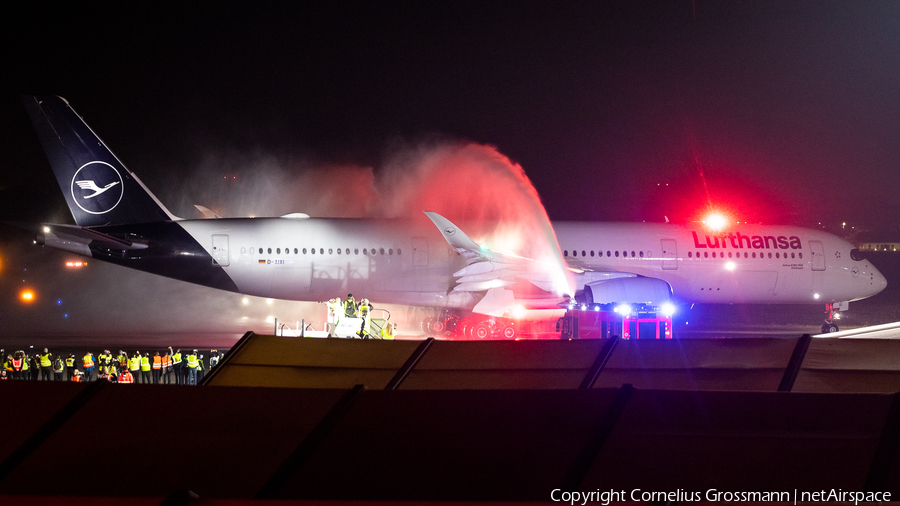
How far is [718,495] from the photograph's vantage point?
2568 mm

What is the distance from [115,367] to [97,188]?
8.92 meters

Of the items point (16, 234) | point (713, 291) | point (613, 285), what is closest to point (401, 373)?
point (613, 285)

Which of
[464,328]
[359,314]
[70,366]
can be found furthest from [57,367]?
[464,328]

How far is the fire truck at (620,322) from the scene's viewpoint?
1546 centimetres

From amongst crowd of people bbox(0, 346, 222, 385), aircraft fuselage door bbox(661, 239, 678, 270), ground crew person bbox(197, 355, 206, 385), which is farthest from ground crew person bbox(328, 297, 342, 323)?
aircraft fuselage door bbox(661, 239, 678, 270)

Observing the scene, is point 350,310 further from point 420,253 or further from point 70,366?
point 70,366

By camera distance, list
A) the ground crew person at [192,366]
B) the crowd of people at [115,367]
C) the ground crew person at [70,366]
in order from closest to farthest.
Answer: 1. the crowd of people at [115,367]
2. the ground crew person at [192,366]
3. the ground crew person at [70,366]

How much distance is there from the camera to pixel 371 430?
286 centimetres

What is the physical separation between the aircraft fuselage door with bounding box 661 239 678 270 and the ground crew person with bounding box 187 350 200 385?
52.1 ft

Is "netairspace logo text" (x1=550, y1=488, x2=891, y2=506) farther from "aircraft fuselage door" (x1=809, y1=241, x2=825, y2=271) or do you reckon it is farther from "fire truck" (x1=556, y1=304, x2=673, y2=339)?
"aircraft fuselage door" (x1=809, y1=241, x2=825, y2=271)

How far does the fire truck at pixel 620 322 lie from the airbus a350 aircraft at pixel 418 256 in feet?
8.18

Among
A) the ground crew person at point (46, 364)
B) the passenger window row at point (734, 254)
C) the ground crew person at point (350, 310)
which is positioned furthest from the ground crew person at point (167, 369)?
the passenger window row at point (734, 254)

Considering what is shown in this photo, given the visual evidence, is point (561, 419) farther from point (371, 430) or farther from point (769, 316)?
point (769, 316)

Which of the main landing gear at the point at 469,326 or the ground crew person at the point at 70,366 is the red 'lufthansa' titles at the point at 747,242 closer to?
the main landing gear at the point at 469,326
